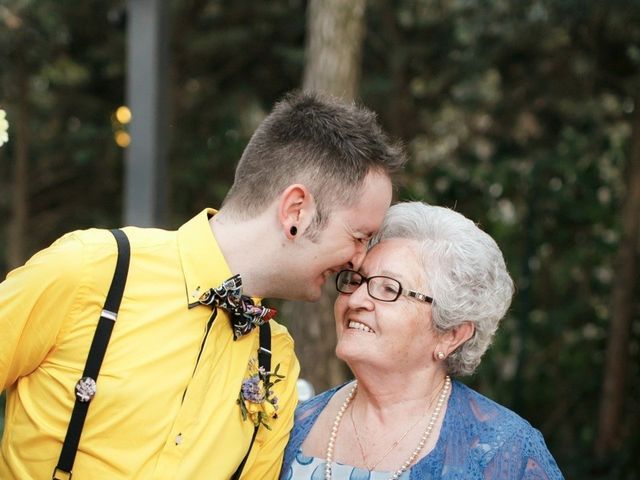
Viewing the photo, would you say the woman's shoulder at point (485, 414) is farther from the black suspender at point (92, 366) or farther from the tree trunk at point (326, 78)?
the tree trunk at point (326, 78)

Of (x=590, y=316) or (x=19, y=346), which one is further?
(x=590, y=316)

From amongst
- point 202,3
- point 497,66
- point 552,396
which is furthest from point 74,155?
point 552,396

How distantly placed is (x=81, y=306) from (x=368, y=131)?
989 mm

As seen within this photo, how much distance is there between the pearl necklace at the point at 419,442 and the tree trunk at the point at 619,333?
15.9ft

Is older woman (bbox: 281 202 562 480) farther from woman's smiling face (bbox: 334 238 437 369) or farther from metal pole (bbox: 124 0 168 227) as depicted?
metal pole (bbox: 124 0 168 227)

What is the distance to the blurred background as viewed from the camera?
753 centimetres

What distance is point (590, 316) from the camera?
848 cm

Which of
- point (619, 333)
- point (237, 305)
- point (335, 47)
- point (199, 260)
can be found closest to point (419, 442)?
point (237, 305)

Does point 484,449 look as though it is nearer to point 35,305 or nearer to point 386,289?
point 386,289

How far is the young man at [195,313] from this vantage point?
2.44 m

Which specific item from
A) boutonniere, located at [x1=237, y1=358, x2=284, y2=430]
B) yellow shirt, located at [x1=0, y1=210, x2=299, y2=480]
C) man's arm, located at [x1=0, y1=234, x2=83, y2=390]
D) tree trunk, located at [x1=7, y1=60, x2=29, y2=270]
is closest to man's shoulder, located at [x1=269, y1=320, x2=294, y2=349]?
boutonniere, located at [x1=237, y1=358, x2=284, y2=430]

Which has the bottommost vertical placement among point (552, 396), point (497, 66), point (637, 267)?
point (552, 396)

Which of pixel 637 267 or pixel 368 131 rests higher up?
pixel 368 131

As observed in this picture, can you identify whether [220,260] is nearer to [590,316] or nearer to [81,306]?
[81,306]
